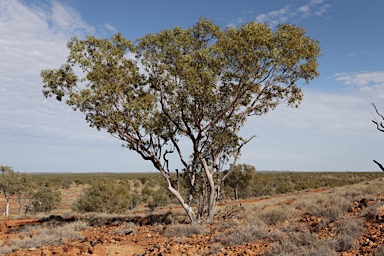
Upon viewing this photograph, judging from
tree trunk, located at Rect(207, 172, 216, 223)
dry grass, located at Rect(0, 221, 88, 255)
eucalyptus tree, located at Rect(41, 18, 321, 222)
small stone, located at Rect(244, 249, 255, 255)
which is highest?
eucalyptus tree, located at Rect(41, 18, 321, 222)

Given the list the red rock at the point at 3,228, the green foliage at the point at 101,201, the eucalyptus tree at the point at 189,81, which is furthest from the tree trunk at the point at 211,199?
the green foliage at the point at 101,201

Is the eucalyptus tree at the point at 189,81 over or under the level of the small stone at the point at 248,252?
over

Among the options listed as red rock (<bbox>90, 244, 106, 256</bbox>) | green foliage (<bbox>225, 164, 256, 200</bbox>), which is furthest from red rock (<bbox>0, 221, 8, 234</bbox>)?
green foliage (<bbox>225, 164, 256, 200</bbox>)

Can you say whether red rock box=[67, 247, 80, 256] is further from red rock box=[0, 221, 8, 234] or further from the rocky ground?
red rock box=[0, 221, 8, 234]

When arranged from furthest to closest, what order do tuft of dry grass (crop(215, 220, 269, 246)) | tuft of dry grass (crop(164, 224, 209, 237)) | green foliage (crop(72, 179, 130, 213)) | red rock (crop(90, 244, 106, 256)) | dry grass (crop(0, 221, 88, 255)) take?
green foliage (crop(72, 179, 130, 213)) → tuft of dry grass (crop(164, 224, 209, 237)) → dry grass (crop(0, 221, 88, 255)) → tuft of dry grass (crop(215, 220, 269, 246)) → red rock (crop(90, 244, 106, 256))

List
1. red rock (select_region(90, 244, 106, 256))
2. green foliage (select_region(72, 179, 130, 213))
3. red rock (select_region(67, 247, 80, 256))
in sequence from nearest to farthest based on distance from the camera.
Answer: red rock (select_region(67, 247, 80, 256))
red rock (select_region(90, 244, 106, 256))
green foliage (select_region(72, 179, 130, 213))

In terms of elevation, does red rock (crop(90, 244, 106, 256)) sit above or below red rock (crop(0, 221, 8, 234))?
above

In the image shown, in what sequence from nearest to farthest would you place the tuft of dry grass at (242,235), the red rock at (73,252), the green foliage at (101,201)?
the red rock at (73,252)
the tuft of dry grass at (242,235)
the green foliage at (101,201)

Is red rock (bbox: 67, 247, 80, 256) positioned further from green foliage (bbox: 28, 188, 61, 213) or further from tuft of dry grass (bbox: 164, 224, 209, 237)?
green foliage (bbox: 28, 188, 61, 213)

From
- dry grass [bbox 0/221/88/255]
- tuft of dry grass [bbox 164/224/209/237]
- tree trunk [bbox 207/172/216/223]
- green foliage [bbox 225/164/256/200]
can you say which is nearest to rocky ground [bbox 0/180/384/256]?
tuft of dry grass [bbox 164/224/209/237]

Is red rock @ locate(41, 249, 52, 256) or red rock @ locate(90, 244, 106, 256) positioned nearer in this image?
red rock @ locate(41, 249, 52, 256)

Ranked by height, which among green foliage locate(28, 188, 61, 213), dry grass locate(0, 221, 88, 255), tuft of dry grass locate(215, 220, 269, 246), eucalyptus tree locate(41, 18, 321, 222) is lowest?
green foliage locate(28, 188, 61, 213)

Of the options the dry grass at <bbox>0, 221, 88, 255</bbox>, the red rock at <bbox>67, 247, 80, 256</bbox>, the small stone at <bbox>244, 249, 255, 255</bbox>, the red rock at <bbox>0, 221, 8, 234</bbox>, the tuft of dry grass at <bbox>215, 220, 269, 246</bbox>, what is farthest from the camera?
the red rock at <bbox>0, 221, 8, 234</bbox>

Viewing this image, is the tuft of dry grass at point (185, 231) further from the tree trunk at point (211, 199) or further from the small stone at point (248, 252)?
the small stone at point (248, 252)
